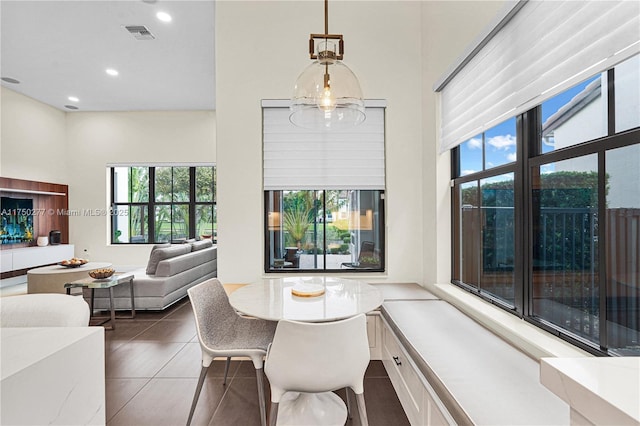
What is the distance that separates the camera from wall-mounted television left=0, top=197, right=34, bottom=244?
5.99m

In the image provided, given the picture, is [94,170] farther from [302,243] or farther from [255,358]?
[255,358]

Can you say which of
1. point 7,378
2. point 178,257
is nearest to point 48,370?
point 7,378

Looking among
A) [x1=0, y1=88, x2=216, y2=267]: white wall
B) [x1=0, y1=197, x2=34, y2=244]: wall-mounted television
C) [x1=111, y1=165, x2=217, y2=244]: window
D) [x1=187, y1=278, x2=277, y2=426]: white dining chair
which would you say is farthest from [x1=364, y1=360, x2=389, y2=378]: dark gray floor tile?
[x1=0, y1=197, x2=34, y2=244]: wall-mounted television

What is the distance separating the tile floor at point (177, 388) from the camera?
6.70 feet

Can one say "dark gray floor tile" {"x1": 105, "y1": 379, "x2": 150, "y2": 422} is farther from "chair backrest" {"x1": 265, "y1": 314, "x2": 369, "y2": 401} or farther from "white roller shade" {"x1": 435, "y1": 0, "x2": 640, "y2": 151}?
"white roller shade" {"x1": 435, "y1": 0, "x2": 640, "y2": 151}

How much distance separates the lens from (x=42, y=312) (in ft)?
4.17

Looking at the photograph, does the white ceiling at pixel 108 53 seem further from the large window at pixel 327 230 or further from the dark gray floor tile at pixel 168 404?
the dark gray floor tile at pixel 168 404

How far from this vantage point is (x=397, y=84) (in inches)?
133

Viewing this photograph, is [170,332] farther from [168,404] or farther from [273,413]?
[273,413]

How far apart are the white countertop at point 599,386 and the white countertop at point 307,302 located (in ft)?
3.81

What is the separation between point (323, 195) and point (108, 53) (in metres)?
4.20

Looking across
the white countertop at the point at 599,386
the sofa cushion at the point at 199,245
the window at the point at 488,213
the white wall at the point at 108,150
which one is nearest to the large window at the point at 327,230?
the window at the point at 488,213

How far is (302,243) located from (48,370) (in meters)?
2.84

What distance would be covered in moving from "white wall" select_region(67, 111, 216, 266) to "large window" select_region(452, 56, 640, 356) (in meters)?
6.50
